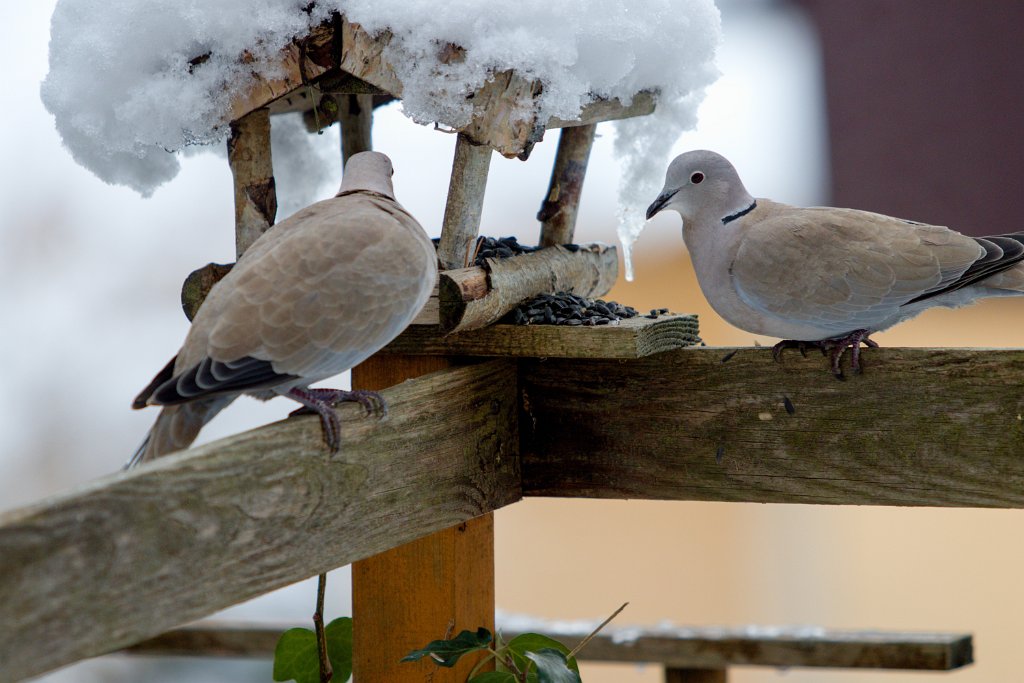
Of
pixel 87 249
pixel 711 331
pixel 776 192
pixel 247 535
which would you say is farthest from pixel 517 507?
pixel 247 535

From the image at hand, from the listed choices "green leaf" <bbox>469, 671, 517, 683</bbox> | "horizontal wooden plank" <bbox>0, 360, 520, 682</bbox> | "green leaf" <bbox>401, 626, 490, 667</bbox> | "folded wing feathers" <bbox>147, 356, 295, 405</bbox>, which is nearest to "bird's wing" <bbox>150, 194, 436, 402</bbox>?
"folded wing feathers" <bbox>147, 356, 295, 405</bbox>

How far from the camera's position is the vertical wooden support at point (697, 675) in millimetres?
2979

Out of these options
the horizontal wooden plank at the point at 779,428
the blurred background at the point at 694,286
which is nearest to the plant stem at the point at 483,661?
the horizontal wooden plank at the point at 779,428

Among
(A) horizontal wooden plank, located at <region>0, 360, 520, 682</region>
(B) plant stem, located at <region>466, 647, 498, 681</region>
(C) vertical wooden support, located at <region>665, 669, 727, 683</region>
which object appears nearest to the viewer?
(A) horizontal wooden plank, located at <region>0, 360, 520, 682</region>

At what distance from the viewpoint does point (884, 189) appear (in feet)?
17.8

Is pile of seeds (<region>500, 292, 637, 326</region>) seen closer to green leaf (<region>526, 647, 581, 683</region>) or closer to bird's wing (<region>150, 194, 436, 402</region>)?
bird's wing (<region>150, 194, 436, 402</region>)

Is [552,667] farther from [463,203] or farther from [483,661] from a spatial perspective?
[463,203]

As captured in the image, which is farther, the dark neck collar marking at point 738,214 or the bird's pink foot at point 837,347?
the dark neck collar marking at point 738,214

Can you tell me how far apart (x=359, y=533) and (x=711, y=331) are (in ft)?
13.9

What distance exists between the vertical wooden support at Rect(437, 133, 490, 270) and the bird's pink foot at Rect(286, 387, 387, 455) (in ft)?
1.53

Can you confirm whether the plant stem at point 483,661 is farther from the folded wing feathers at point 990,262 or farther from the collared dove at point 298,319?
the folded wing feathers at point 990,262

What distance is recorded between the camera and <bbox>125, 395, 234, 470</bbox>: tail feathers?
1548mm

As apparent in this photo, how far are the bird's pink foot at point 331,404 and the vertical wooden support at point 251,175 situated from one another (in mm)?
631

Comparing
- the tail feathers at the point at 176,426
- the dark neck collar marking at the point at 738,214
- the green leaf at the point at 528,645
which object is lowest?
the green leaf at the point at 528,645
